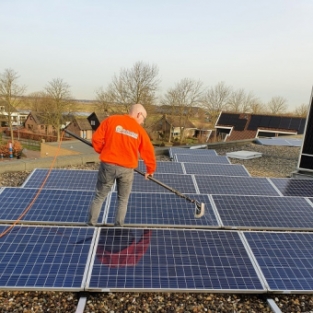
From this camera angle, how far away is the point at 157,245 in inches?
145

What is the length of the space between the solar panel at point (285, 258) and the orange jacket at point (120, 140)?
2.10 metres

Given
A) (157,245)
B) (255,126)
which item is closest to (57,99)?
(255,126)

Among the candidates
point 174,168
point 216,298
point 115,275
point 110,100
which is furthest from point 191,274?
point 110,100

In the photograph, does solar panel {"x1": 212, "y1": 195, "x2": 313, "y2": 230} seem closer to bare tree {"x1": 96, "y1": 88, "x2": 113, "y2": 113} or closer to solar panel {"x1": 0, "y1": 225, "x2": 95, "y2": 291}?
solar panel {"x1": 0, "y1": 225, "x2": 95, "y2": 291}

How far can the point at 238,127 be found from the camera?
4103 centimetres

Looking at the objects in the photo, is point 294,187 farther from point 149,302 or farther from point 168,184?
point 149,302

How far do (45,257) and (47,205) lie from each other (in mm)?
1862

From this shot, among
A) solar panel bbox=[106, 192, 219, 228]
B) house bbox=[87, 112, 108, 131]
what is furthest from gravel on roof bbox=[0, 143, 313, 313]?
house bbox=[87, 112, 108, 131]

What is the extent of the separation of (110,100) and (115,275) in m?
39.8

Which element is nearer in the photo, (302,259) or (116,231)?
(302,259)

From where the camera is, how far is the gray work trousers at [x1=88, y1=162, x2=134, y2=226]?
13.4 ft

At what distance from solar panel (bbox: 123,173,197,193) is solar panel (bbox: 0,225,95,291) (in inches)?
115

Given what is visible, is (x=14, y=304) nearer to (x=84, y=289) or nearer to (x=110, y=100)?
(x=84, y=289)

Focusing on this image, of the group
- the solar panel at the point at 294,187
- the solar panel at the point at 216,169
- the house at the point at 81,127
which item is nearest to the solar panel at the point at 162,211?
the solar panel at the point at 294,187
